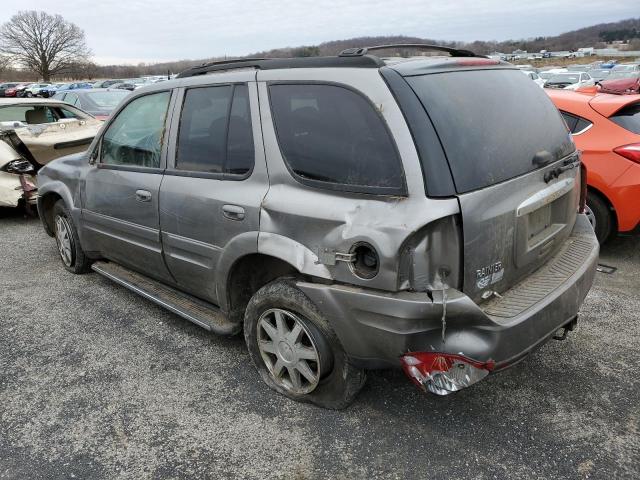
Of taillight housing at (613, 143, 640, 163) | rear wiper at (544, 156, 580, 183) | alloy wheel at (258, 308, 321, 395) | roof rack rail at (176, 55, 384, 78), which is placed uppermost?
roof rack rail at (176, 55, 384, 78)

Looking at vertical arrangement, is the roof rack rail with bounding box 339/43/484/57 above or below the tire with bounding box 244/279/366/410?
above

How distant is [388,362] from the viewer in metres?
2.39

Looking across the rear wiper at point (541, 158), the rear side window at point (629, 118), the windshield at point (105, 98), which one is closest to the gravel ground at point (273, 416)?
the rear wiper at point (541, 158)

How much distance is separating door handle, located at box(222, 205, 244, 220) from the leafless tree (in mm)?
70623

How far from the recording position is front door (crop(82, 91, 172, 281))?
348cm

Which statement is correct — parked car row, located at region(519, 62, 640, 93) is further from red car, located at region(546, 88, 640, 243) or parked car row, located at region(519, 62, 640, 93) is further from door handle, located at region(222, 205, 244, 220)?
door handle, located at region(222, 205, 244, 220)

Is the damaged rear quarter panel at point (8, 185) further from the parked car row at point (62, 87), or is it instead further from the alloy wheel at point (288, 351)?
the parked car row at point (62, 87)

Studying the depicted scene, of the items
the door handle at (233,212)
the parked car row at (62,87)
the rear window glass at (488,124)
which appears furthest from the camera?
the parked car row at (62,87)

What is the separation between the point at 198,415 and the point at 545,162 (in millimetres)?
2288

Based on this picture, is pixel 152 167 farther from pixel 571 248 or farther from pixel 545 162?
pixel 571 248

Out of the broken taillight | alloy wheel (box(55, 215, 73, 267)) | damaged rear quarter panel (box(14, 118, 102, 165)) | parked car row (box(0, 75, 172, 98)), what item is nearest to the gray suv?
the broken taillight

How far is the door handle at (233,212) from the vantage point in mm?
2801

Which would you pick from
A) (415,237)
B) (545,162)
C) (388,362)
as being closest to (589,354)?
(545,162)

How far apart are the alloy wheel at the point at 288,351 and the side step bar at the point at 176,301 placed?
0.35 m
